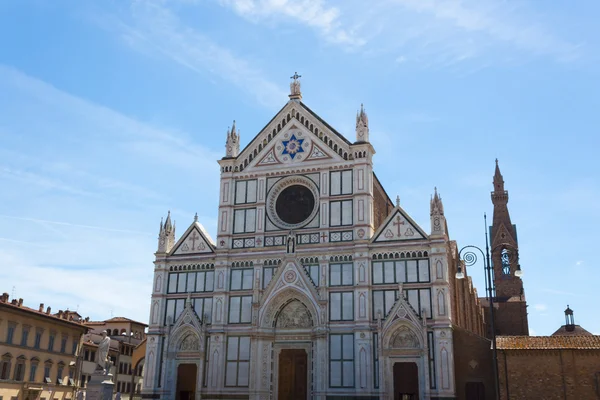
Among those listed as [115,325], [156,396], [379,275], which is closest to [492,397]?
[379,275]

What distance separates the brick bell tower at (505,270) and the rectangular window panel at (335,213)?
2978cm

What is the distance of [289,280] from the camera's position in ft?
131

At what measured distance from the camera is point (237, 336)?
1578 inches

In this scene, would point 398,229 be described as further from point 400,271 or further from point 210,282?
point 210,282

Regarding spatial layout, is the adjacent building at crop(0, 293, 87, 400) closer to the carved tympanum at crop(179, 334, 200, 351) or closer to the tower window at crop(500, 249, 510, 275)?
the carved tympanum at crop(179, 334, 200, 351)

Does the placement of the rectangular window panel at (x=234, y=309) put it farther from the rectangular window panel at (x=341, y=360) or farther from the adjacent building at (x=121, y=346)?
the adjacent building at (x=121, y=346)

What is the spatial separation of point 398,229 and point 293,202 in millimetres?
7539

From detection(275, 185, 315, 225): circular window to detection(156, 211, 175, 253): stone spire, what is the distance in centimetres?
809

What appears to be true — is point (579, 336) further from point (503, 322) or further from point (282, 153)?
point (503, 322)

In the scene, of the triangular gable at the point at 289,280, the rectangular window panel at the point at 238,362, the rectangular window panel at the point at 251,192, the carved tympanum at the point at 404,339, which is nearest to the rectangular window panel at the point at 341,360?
the carved tympanum at the point at 404,339

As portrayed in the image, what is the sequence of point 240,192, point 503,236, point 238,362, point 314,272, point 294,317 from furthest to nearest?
1. point 503,236
2. point 240,192
3. point 294,317
4. point 314,272
5. point 238,362

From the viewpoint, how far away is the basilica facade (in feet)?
121

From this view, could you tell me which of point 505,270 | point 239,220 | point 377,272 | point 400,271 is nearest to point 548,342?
point 400,271

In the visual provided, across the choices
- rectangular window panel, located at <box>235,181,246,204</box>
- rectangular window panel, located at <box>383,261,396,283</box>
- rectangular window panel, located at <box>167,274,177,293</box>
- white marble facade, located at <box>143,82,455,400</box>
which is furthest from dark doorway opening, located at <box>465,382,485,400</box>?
rectangular window panel, located at <box>167,274,177,293</box>
